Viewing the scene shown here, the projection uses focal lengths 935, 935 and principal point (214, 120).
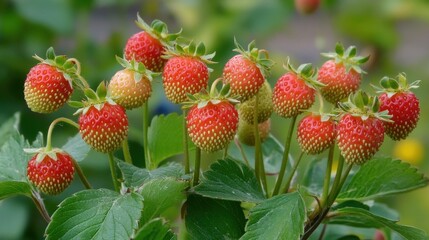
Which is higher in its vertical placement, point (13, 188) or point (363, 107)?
point (363, 107)

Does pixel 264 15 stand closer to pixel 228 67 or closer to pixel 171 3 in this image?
pixel 171 3

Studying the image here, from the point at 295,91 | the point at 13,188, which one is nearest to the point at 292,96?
the point at 295,91

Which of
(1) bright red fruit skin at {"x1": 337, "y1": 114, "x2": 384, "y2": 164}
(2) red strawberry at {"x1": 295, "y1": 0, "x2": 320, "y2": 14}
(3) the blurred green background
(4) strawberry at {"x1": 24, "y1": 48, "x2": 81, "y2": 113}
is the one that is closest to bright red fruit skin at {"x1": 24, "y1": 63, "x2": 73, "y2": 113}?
(4) strawberry at {"x1": 24, "y1": 48, "x2": 81, "y2": 113}

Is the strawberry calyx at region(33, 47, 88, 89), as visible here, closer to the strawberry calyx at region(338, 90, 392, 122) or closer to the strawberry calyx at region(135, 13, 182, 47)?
the strawberry calyx at region(135, 13, 182, 47)

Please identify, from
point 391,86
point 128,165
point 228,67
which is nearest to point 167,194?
point 128,165

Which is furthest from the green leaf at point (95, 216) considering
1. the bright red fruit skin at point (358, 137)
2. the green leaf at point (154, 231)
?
the bright red fruit skin at point (358, 137)

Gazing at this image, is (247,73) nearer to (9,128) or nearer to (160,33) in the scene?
(160,33)
